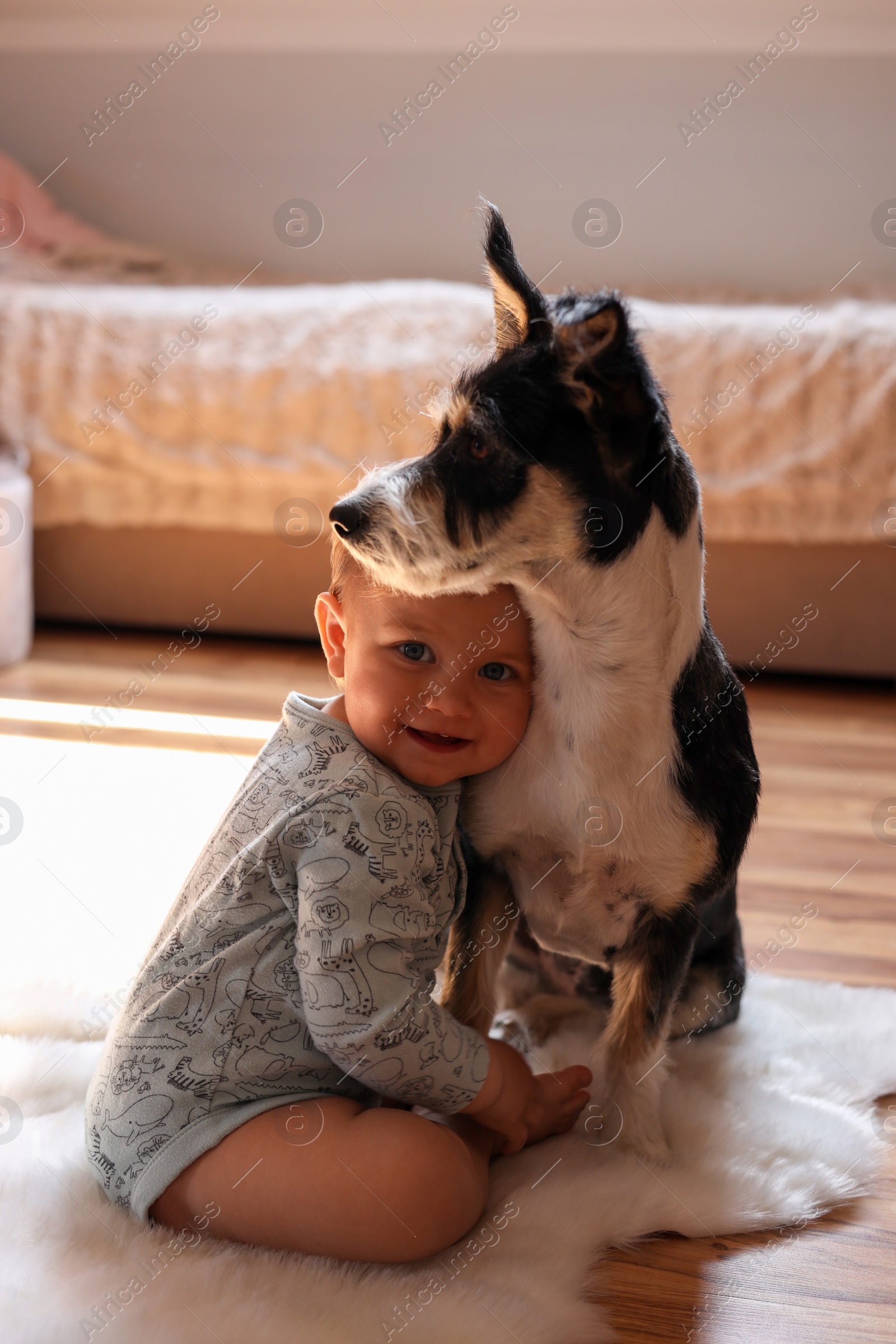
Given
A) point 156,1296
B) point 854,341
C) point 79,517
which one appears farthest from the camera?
point 79,517

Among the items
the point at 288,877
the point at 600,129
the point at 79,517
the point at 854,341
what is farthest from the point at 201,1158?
the point at 600,129

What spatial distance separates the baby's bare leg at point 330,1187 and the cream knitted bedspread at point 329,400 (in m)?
2.02

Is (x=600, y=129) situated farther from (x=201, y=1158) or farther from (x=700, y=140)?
(x=201, y=1158)

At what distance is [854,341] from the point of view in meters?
2.76

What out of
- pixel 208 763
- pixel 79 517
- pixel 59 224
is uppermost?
pixel 59 224

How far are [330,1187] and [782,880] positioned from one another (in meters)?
1.17

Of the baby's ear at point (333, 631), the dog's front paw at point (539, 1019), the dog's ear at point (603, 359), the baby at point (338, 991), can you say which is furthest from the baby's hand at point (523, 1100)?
the dog's ear at point (603, 359)

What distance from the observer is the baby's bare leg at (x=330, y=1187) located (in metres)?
0.96

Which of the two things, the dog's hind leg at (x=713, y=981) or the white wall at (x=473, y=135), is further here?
the white wall at (x=473, y=135)

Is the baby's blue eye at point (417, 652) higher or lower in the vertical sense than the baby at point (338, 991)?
higher

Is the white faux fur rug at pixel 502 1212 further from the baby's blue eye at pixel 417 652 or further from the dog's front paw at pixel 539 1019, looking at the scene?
the baby's blue eye at pixel 417 652

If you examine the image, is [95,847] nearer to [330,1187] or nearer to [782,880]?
[330,1187]

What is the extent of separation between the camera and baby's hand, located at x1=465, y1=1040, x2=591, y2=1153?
3.56 ft

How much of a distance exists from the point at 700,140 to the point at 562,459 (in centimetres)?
376
